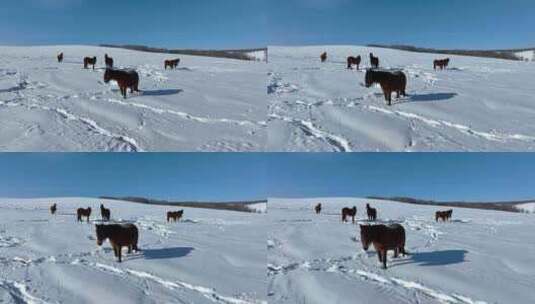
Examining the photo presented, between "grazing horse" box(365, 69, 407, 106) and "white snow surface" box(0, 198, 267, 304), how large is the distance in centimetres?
127

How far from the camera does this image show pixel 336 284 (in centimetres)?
306

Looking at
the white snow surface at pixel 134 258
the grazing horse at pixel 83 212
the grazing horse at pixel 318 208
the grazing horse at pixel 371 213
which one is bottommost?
the white snow surface at pixel 134 258

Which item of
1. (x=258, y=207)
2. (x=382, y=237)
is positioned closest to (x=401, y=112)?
(x=382, y=237)

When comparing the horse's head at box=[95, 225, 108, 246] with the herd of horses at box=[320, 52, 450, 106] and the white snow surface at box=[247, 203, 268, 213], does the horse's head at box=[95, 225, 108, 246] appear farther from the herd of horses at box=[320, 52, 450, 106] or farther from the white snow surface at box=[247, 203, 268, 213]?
the herd of horses at box=[320, 52, 450, 106]

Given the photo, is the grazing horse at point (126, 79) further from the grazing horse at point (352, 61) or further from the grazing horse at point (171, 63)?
the grazing horse at point (352, 61)

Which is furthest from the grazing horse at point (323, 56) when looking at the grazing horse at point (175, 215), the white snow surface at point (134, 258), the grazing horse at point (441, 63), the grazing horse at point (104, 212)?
the grazing horse at point (104, 212)

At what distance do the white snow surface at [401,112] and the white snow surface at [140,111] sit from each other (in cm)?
22

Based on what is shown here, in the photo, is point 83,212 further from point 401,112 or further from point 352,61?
point 352,61

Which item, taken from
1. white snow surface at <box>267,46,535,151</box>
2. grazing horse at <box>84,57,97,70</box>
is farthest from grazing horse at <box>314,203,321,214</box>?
grazing horse at <box>84,57,97,70</box>

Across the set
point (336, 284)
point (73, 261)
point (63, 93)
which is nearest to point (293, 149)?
point (336, 284)

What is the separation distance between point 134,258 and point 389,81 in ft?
6.97

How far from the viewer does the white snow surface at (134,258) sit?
3115 mm

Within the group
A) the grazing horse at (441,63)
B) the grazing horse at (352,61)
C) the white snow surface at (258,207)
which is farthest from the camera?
the grazing horse at (441,63)

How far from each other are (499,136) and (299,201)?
4.62ft
